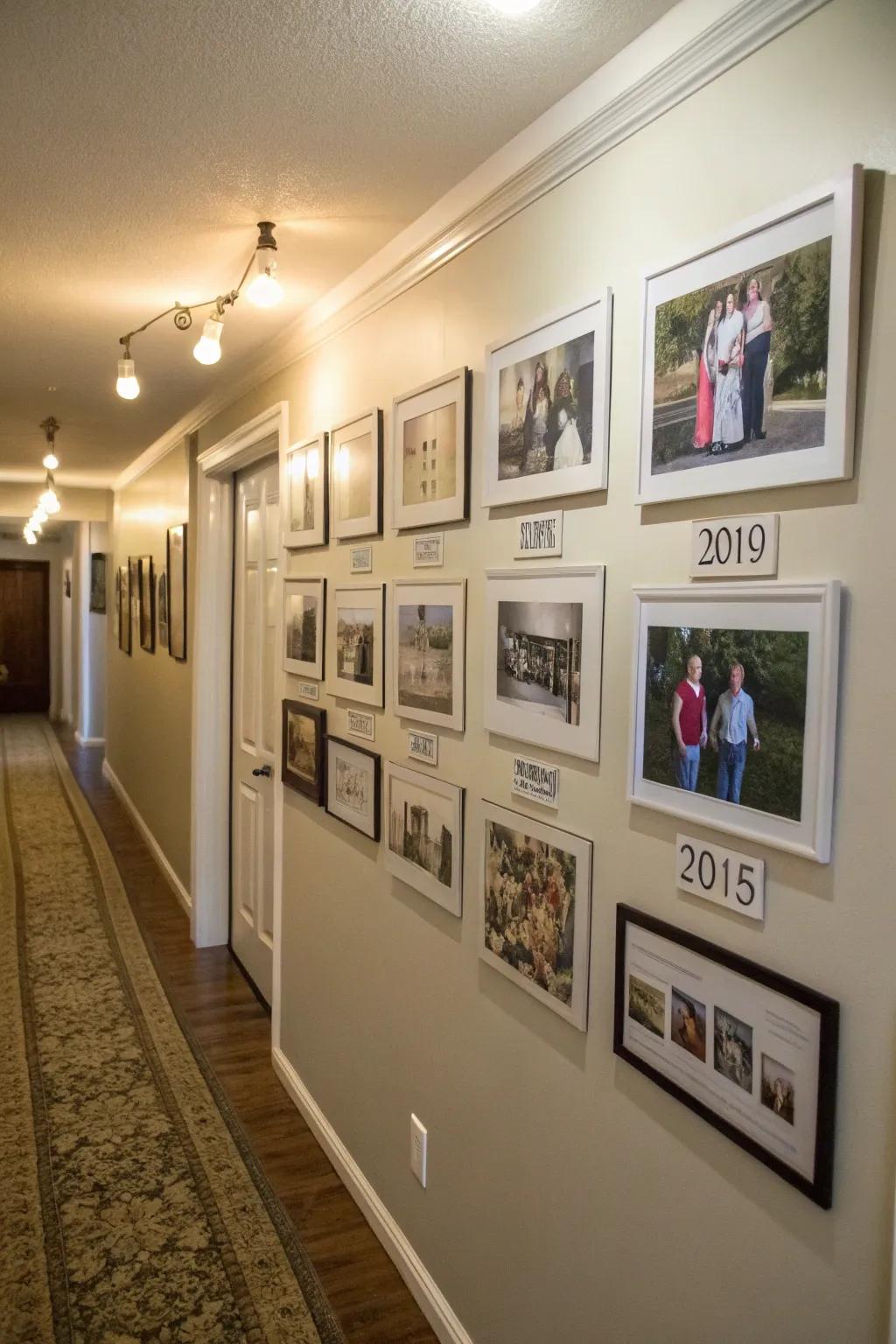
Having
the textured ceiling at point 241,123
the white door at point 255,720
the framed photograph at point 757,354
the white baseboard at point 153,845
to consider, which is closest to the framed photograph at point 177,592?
the white door at point 255,720

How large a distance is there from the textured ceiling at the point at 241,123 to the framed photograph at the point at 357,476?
0.40 meters

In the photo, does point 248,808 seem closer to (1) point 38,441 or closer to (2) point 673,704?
(1) point 38,441

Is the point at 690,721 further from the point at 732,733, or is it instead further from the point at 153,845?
the point at 153,845

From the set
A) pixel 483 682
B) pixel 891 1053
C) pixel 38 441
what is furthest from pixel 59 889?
pixel 891 1053

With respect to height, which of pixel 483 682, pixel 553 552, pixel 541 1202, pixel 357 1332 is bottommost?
pixel 357 1332

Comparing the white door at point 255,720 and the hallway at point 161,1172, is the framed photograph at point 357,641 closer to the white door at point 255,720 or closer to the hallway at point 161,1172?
the white door at point 255,720

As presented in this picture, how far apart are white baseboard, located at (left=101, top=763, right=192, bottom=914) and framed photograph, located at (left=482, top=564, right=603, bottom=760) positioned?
3183 mm

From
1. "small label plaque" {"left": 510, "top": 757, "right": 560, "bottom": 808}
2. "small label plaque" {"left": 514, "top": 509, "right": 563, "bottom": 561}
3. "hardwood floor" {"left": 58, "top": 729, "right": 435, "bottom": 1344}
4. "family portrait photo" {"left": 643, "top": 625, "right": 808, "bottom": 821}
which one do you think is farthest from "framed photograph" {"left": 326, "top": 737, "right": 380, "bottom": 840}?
"family portrait photo" {"left": 643, "top": 625, "right": 808, "bottom": 821}

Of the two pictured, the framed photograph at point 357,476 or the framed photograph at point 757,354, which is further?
the framed photograph at point 357,476

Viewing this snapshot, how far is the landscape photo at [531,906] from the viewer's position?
5.20 feet

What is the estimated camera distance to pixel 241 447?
3.60 meters

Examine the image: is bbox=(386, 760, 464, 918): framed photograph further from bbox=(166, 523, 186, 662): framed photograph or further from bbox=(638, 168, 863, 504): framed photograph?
bbox=(166, 523, 186, 662): framed photograph

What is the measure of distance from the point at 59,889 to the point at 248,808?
5.34ft

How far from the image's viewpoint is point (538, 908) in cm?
167
